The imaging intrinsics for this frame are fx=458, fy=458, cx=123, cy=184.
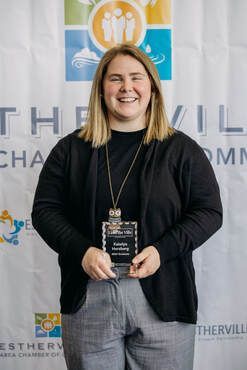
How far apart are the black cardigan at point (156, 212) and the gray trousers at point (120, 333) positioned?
3 centimetres

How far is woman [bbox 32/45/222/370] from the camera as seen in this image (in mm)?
1189

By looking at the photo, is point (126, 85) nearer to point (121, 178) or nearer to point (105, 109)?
point (105, 109)

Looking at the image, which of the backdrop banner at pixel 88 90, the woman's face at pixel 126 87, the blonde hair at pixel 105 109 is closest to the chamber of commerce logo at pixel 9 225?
Result: the backdrop banner at pixel 88 90

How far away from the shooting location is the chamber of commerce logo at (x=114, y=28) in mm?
1808

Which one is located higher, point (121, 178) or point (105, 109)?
point (105, 109)

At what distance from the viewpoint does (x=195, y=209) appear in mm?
1246

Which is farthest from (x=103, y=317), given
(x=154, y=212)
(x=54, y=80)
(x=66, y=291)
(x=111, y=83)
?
(x=54, y=80)

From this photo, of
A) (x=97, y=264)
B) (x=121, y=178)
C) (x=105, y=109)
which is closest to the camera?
(x=97, y=264)

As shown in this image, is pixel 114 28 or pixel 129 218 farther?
pixel 114 28

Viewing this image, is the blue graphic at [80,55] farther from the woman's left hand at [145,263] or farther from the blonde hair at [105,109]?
the woman's left hand at [145,263]

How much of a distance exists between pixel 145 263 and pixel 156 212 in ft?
0.48

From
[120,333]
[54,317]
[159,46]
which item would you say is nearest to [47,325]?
[54,317]

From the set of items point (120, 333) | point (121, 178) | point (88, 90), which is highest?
point (88, 90)

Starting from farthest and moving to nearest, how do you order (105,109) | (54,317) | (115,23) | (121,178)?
(54,317) → (115,23) → (105,109) → (121,178)
